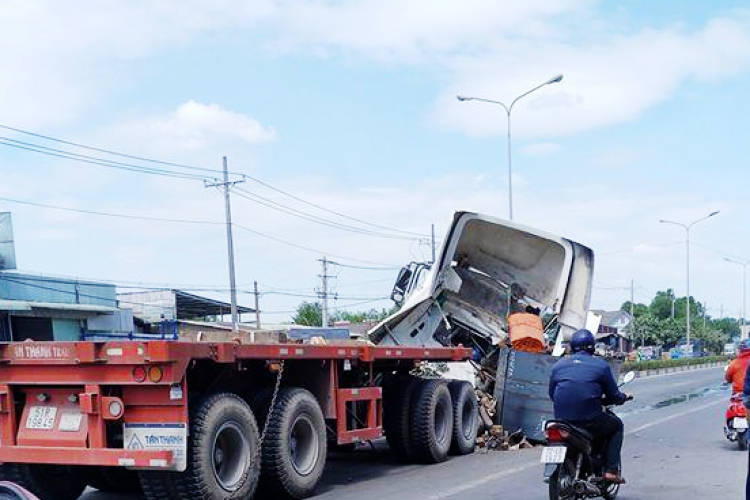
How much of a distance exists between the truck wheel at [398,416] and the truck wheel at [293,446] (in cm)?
236

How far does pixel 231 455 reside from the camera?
800cm

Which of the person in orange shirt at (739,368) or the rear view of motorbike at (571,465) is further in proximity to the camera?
the person in orange shirt at (739,368)

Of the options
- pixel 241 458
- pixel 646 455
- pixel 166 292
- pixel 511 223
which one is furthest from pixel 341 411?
pixel 166 292

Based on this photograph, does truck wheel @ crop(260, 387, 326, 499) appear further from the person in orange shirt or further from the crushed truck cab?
the person in orange shirt

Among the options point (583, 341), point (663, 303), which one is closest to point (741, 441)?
point (583, 341)

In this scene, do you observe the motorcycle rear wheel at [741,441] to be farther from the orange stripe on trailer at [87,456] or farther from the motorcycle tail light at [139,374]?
the motorcycle tail light at [139,374]

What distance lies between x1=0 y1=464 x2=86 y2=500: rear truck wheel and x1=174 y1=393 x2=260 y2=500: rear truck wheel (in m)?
1.72

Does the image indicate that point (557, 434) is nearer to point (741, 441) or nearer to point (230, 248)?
point (741, 441)

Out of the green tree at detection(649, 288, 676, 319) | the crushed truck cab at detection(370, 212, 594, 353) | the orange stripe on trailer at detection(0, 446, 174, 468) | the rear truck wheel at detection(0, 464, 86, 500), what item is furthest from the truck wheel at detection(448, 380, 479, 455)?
the green tree at detection(649, 288, 676, 319)

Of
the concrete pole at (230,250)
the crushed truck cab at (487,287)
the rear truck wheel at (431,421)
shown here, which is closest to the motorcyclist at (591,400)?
the rear truck wheel at (431,421)

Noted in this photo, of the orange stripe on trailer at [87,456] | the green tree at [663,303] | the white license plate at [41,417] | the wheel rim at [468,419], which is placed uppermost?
the white license plate at [41,417]

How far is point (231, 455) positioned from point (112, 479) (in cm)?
192

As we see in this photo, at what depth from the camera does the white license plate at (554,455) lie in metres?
6.89

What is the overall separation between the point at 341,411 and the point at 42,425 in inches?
120
